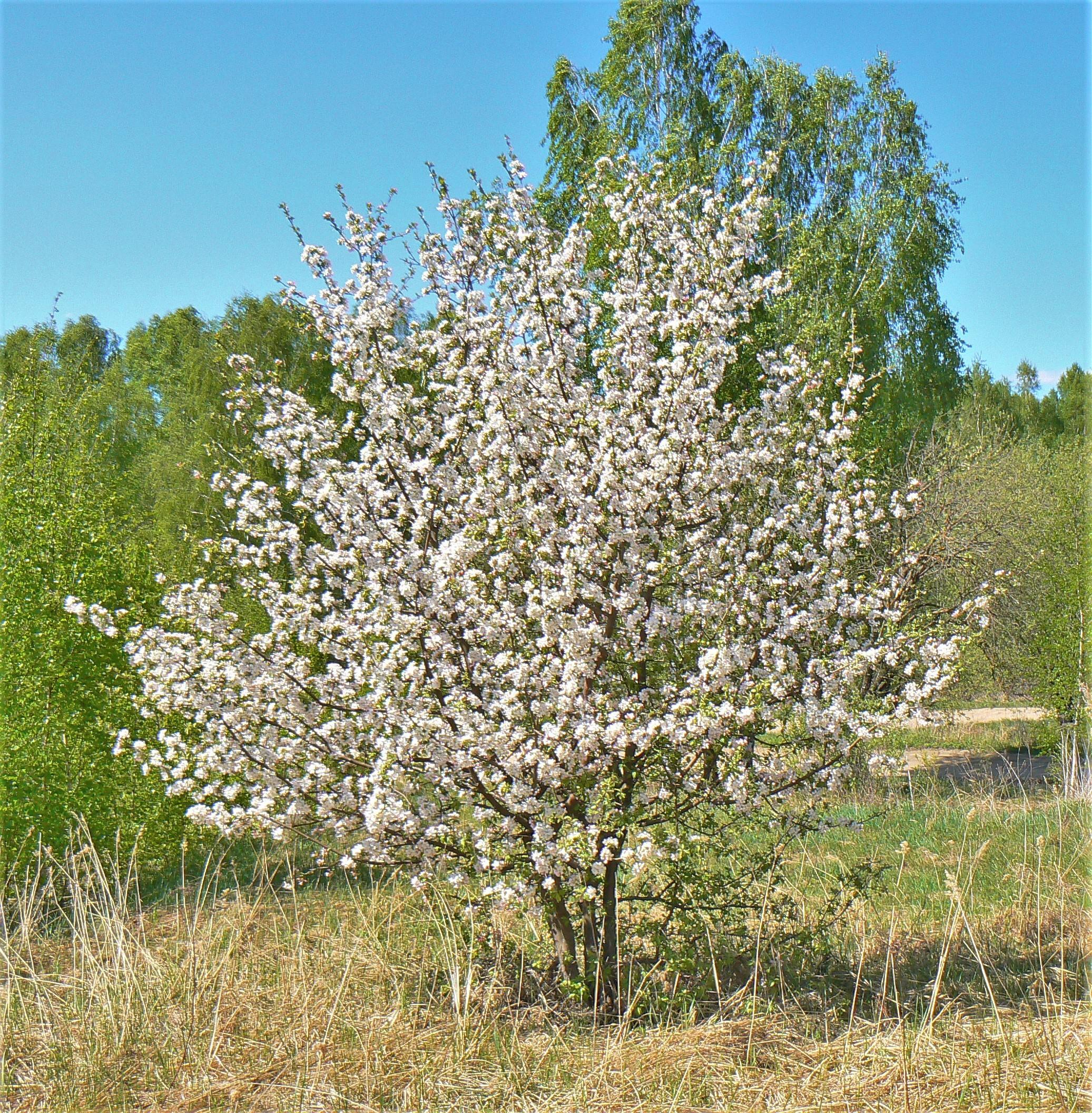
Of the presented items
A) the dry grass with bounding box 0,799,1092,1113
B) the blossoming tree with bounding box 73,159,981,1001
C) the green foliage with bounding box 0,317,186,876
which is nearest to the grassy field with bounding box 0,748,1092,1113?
the dry grass with bounding box 0,799,1092,1113

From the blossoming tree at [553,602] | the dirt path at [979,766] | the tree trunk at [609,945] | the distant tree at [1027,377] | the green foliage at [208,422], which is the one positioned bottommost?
the dirt path at [979,766]

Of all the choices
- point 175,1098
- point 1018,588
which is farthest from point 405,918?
point 1018,588

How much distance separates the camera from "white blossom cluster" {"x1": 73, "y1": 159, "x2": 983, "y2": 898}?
4027mm

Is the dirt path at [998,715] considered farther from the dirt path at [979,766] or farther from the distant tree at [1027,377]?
the distant tree at [1027,377]

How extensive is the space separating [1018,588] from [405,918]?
12.5 m

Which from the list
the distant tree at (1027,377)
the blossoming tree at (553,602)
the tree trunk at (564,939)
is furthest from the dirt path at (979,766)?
the distant tree at (1027,377)

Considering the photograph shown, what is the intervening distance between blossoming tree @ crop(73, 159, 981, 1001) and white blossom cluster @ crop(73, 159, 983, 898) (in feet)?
0.06

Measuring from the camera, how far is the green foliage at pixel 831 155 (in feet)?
45.8

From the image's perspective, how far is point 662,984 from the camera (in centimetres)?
450

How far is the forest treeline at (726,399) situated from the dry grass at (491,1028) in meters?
2.37

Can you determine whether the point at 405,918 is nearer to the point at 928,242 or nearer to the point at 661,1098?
the point at 661,1098

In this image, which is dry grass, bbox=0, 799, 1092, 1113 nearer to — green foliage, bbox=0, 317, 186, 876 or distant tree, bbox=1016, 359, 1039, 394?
green foliage, bbox=0, 317, 186, 876

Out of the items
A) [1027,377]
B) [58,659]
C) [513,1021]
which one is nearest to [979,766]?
[513,1021]

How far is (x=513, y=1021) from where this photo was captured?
413 cm
